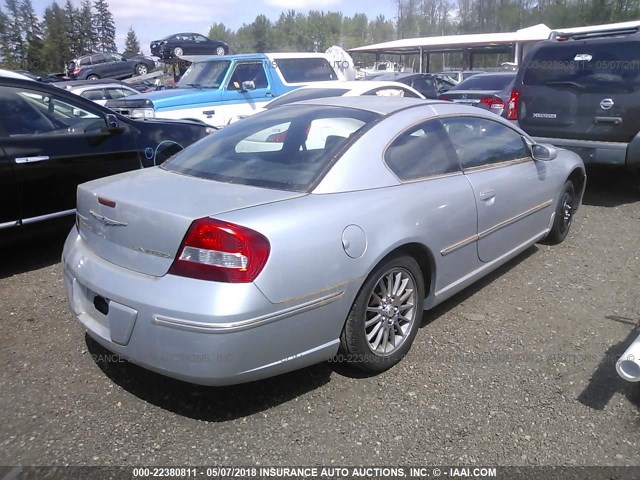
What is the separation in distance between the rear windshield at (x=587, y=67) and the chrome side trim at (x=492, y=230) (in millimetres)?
2633

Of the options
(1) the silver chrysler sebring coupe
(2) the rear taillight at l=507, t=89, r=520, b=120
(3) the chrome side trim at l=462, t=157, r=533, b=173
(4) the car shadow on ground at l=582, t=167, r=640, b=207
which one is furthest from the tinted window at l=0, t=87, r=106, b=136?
(4) the car shadow on ground at l=582, t=167, r=640, b=207

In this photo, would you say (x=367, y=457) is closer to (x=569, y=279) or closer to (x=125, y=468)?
(x=125, y=468)

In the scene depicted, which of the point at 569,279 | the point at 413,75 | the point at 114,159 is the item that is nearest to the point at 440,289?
the point at 569,279

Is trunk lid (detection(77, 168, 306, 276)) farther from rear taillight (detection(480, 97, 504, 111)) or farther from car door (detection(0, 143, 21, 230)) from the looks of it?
rear taillight (detection(480, 97, 504, 111))

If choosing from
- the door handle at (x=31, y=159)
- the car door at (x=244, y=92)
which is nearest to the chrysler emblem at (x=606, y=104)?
the car door at (x=244, y=92)

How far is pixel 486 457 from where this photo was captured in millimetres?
2414

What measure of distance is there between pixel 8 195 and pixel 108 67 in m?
30.7

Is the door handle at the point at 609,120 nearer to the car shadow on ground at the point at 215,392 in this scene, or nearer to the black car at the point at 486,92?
the black car at the point at 486,92

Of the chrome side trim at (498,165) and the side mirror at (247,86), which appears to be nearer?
the chrome side trim at (498,165)

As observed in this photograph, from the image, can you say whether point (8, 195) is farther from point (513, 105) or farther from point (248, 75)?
point (248, 75)

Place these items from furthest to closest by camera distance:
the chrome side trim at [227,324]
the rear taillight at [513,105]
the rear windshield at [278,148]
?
the rear taillight at [513,105], the rear windshield at [278,148], the chrome side trim at [227,324]

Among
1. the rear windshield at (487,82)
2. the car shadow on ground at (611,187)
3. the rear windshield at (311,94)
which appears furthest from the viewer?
the rear windshield at (487,82)

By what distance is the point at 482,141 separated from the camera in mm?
3957

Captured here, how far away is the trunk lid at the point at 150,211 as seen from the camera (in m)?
2.48
